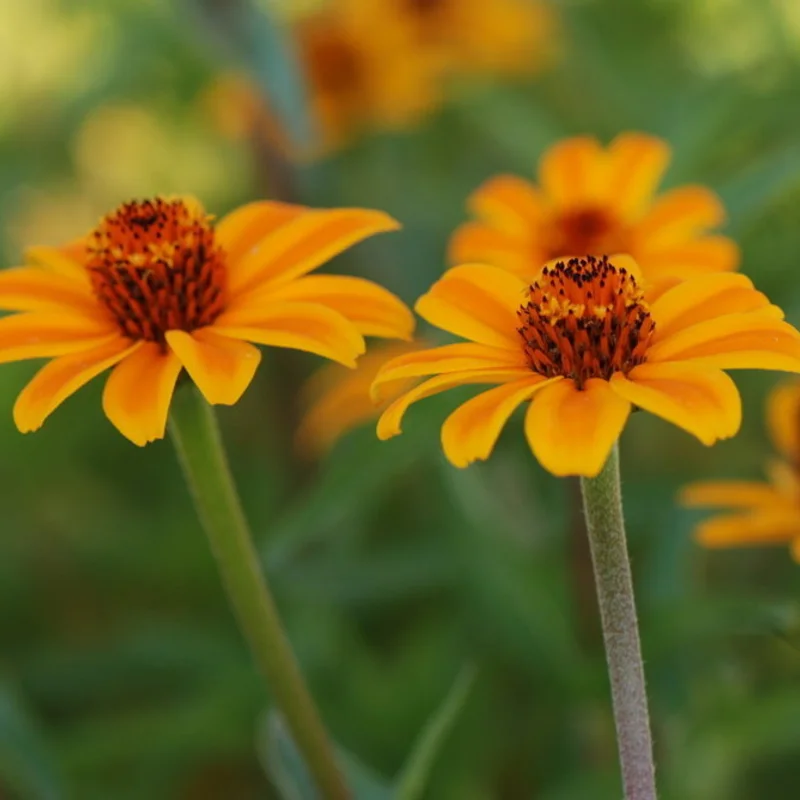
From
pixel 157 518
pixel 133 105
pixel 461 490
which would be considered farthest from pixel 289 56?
pixel 133 105

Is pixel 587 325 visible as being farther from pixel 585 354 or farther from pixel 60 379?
pixel 60 379

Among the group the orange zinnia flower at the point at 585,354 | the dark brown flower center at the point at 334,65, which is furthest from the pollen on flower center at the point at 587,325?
the dark brown flower center at the point at 334,65

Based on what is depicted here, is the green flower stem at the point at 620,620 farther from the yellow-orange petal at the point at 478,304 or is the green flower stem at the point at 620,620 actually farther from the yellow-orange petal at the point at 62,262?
the yellow-orange petal at the point at 62,262

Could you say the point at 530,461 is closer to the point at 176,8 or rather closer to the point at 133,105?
the point at 176,8

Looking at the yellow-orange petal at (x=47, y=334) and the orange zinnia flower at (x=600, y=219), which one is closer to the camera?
the yellow-orange petal at (x=47, y=334)

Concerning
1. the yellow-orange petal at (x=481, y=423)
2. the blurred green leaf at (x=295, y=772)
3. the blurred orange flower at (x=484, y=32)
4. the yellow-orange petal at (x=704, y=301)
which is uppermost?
the blurred orange flower at (x=484, y=32)

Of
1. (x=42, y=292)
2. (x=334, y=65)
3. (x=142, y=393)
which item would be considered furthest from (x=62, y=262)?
(x=334, y=65)

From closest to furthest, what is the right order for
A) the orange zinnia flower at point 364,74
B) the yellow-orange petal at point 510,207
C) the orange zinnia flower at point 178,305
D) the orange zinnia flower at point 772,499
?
the orange zinnia flower at point 178,305, the orange zinnia flower at point 772,499, the yellow-orange petal at point 510,207, the orange zinnia flower at point 364,74
